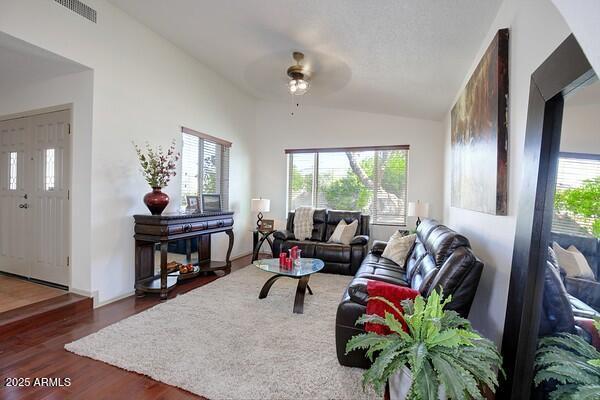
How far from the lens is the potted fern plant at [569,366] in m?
0.97

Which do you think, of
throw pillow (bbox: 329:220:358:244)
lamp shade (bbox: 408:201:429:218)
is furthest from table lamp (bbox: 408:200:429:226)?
throw pillow (bbox: 329:220:358:244)

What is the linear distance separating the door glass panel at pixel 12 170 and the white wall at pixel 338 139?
3581 millimetres

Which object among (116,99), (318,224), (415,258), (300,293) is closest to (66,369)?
(300,293)

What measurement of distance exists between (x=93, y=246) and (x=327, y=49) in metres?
3.27

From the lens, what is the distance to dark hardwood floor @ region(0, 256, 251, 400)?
1720mm

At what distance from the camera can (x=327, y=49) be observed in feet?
10.1

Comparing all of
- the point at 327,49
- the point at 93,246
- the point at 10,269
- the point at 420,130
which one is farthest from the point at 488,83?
the point at 10,269

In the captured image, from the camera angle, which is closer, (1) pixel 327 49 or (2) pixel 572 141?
(2) pixel 572 141

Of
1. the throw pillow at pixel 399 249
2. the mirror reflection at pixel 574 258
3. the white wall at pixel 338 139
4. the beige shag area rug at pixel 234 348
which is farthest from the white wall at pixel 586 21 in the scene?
the white wall at pixel 338 139

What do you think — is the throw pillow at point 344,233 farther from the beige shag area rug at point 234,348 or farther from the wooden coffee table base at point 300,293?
the wooden coffee table base at point 300,293

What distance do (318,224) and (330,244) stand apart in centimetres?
63

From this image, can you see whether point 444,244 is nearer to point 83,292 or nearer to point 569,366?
point 569,366

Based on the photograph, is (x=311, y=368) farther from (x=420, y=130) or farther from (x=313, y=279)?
(x=420, y=130)

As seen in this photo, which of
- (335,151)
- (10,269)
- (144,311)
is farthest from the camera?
(335,151)
